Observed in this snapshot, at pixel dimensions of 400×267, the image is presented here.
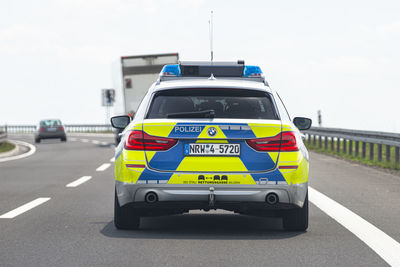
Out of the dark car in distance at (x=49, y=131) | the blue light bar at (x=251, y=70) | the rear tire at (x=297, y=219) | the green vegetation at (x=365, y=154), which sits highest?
the blue light bar at (x=251, y=70)

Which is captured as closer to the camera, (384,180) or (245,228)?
(245,228)

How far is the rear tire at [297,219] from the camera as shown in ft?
23.4

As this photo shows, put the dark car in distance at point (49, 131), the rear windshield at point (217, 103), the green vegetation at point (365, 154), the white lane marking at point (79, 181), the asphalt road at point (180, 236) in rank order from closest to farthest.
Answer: the asphalt road at point (180, 236) → the rear windshield at point (217, 103) → the white lane marking at point (79, 181) → the green vegetation at point (365, 154) → the dark car in distance at point (49, 131)

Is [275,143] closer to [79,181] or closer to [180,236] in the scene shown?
[180,236]

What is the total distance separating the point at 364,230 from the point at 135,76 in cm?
1878

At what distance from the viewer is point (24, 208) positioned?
362 inches

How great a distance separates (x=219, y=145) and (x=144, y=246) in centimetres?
115

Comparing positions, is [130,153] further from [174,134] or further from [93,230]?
[93,230]

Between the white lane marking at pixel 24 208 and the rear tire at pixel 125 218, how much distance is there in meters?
1.79

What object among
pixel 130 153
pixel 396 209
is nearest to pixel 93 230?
pixel 130 153

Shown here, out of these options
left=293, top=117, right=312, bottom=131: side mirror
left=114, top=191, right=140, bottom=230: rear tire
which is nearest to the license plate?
left=114, top=191, right=140, bottom=230: rear tire

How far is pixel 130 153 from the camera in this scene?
21.9 feet

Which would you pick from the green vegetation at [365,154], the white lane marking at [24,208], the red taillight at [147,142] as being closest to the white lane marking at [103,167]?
the white lane marking at [24,208]

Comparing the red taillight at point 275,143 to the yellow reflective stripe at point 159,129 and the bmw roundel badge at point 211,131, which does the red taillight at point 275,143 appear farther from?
the yellow reflective stripe at point 159,129
